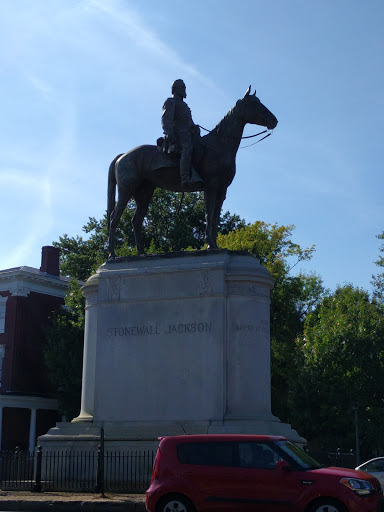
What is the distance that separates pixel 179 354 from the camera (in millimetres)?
19438

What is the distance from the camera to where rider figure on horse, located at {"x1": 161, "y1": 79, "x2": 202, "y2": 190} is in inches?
796

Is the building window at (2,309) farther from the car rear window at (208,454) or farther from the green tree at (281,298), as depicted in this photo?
the car rear window at (208,454)

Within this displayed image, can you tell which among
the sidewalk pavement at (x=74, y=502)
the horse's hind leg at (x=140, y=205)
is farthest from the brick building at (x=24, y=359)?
the sidewalk pavement at (x=74, y=502)

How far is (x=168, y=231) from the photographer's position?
57375 mm

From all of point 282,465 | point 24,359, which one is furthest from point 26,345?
point 282,465

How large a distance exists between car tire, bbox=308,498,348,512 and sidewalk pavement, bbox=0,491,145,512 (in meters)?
4.27

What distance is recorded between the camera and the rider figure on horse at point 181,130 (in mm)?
20219

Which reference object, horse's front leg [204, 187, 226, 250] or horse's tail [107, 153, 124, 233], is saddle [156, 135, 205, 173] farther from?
horse's tail [107, 153, 124, 233]

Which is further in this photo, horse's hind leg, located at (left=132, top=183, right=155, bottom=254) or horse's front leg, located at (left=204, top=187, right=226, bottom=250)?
horse's hind leg, located at (left=132, top=183, right=155, bottom=254)

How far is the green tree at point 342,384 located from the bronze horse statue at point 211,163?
66.1ft

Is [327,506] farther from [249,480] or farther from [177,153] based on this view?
[177,153]

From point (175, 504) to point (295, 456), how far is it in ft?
6.92

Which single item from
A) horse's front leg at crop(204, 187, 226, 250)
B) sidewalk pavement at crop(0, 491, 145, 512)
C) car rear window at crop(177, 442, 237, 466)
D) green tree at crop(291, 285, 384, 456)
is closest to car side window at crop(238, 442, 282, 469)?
car rear window at crop(177, 442, 237, 466)

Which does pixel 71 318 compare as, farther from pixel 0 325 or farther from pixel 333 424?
pixel 333 424
